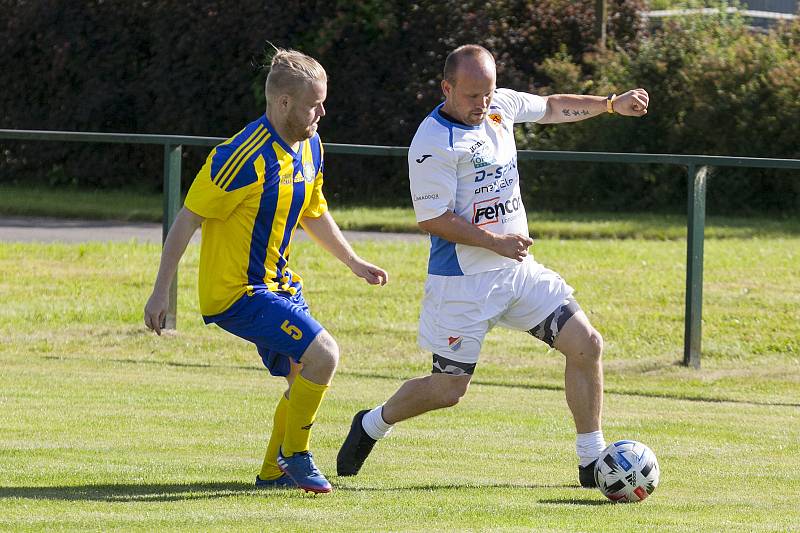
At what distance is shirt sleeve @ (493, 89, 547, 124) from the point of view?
684 centimetres

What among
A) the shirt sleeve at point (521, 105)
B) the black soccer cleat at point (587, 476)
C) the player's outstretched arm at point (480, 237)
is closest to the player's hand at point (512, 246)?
the player's outstretched arm at point (480, 237)

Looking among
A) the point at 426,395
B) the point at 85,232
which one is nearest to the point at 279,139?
the point at 426,395

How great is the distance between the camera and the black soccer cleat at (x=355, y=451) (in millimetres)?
6730

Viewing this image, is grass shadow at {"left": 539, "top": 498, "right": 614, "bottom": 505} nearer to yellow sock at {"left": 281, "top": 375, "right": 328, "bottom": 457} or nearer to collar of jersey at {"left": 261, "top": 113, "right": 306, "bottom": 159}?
yellow sock at {"left": 281, "top": 375, "right": 328, "bottom": 457}

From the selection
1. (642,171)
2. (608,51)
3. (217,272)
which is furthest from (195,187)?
(608,51)

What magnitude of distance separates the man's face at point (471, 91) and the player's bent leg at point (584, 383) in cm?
100

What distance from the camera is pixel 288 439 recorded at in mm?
6281

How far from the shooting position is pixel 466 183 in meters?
6.41

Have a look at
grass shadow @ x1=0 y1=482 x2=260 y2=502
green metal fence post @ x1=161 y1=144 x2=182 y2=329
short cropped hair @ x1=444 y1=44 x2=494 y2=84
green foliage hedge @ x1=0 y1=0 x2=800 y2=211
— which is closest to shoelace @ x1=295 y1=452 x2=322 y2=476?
grass shadow @ x1=0 y1=482 x2=260 y2=502

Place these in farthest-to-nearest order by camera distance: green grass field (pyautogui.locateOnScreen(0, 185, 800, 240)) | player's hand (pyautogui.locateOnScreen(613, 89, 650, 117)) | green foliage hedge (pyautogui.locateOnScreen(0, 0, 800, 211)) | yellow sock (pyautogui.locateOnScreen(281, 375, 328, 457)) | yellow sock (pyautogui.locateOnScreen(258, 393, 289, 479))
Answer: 1. green foliage hedge (pyautogui.locateOnScreen(0, 0, 800, 211))
2. green grass field (pyautogui.locateOnScreen(0, 185, 800, 240))
3. player's hand (pyautogui.locateOnScreen(613, 89, 650, 117))
4. yellow sock (pyautogui.locateOnScreen(258, 393, 289, 479))
5. yellow sock (pyautogui.locateOnScreen(281, 375, 328, 457))

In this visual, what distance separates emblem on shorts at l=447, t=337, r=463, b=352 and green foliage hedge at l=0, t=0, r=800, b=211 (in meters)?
12.9

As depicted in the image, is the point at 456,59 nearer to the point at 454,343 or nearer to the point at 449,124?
the point at 449,124

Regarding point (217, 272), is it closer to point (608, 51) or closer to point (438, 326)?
point (438, 326)

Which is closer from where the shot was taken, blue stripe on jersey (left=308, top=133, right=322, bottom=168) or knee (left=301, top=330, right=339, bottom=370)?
knee (left=301, top=330, right=339, bottom=370)
